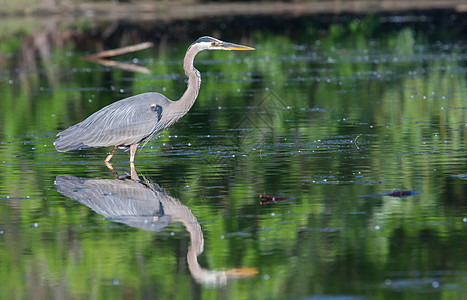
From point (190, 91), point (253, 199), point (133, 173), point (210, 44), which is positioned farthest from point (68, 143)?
point (253, 199)

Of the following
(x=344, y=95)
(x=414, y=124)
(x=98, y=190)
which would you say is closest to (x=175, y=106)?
(x=98, y=190)

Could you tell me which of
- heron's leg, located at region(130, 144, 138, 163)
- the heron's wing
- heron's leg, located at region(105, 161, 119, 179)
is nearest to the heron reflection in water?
heron's leg, located at region(105, 161, 119, 179)

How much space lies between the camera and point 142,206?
10.5 metres

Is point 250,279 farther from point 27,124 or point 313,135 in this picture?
point 27,124

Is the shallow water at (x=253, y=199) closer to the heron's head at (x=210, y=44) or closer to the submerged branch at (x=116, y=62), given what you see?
the heron's head at (x=210, y=44)

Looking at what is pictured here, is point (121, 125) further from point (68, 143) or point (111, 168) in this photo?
point (68, 143)

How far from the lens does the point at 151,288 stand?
302 inches

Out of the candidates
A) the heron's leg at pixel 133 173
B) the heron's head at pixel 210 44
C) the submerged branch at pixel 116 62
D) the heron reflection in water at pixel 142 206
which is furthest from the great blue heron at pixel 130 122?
the submerged branch at pixel 116 62

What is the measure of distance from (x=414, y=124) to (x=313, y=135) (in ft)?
6.51

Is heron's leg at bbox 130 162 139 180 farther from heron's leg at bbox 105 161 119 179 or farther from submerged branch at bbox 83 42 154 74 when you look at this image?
submerged branch at bbox 83 42 154 74

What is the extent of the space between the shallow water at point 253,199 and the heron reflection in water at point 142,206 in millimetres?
25

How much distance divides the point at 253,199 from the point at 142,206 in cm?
126

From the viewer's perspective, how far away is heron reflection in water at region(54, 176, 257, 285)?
8134mm

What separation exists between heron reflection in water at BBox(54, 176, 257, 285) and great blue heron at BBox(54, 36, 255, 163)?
1029 mm
